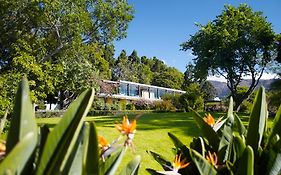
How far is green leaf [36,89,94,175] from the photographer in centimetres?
81

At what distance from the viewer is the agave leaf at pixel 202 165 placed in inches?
55.0

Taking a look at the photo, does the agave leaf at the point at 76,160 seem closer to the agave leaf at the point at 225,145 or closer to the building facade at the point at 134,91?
the agave leaf at the point at 225,145

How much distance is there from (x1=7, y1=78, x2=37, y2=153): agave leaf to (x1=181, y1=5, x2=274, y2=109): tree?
3030 centimetres

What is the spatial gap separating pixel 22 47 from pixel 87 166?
46.4 feet

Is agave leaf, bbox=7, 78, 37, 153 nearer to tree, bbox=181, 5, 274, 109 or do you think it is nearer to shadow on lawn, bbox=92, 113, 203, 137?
shadow on lawn, bbox=92, 113, 203, 137

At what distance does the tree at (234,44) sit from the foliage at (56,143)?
30241 mm

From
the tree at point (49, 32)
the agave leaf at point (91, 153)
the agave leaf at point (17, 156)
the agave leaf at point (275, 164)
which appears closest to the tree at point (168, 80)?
the tree at point (49, 32)

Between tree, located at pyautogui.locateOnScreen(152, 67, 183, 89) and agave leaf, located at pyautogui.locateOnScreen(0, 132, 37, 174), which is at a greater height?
tree, located at pyautogui.locateOnScreen(152, 67, 183, 89)

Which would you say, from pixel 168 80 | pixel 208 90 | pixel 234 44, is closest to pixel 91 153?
pixel 234 44

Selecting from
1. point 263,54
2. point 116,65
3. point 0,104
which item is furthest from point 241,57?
point 116,65

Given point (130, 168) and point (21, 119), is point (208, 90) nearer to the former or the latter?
point (130, 168)

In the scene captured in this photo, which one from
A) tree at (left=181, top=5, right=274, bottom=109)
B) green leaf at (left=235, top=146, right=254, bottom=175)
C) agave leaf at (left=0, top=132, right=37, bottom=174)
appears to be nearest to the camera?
agave leaf at (left=0, top=132, right=37, bottom=174)

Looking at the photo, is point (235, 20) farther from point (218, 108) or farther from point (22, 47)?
point (22, 47)

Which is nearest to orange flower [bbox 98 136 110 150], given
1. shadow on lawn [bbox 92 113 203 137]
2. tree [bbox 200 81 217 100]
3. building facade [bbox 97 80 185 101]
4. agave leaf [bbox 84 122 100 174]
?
agave leaf [bbox 84 122 100 174]
